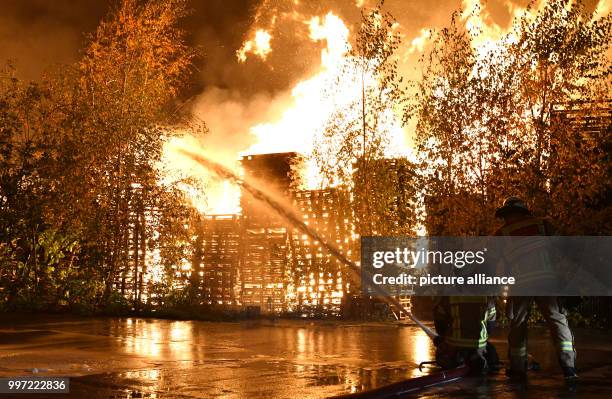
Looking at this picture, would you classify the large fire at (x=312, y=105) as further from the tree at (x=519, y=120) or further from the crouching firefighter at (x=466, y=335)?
the crouching firefighter at (x=466, y=335)

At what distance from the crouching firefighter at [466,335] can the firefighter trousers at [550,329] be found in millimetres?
416

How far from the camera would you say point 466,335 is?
8.59 metres

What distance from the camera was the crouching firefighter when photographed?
8.59m

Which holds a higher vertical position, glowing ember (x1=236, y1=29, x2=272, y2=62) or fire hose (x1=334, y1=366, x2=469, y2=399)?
glowing ember (x1=236, y1=29, x2=272, y2=62)

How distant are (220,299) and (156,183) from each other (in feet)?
11.8

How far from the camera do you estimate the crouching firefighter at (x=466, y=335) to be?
859 centimetres

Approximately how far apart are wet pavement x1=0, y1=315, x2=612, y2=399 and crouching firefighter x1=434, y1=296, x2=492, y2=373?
0.29 meters

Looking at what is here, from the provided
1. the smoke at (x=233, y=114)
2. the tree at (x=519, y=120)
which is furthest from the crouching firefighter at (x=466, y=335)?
the smoke at (x=233, y=114)

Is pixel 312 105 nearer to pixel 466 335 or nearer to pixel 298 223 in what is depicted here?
Answer: pixel 298 223

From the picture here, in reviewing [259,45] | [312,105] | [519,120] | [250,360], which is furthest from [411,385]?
[259,45]

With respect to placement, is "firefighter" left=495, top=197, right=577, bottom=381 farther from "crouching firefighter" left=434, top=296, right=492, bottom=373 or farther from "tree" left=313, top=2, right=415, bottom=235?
"tree" left=313, top=2, right=415, bottom=235

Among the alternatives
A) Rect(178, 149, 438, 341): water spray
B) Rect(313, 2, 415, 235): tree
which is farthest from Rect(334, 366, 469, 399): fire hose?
Rect(313, 2, 415, 235): tree

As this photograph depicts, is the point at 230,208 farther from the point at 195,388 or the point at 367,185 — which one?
the point at 195,388

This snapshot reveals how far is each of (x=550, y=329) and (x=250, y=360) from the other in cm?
351
